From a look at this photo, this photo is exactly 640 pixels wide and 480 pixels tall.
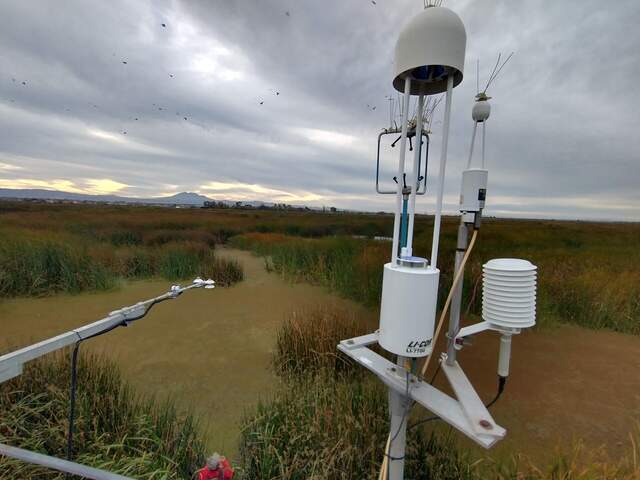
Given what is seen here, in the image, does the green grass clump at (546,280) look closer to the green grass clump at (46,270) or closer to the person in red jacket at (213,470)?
the person in red jacket at (213,470)

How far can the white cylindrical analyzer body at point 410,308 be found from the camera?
1122mm

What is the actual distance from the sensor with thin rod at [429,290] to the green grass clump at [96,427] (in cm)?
123

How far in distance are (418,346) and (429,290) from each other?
238 mm

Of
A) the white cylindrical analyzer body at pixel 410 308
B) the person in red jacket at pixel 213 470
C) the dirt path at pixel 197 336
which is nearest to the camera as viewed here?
the white cylindrical analyzer body at pixel 410 308

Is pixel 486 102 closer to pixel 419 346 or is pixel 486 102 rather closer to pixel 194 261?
pixel 419 346

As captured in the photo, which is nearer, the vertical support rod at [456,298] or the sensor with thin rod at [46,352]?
the sensor with thin rod at [46,352]

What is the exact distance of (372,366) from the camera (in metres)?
1.34

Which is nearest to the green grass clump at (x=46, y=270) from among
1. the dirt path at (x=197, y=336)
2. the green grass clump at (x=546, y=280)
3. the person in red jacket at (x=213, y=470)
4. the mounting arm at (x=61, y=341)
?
the dirt path at (x=197, y=336)

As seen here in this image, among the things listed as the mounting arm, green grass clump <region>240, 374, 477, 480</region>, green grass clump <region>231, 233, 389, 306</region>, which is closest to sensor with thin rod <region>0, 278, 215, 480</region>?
the mounting arm

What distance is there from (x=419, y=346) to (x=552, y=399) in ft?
7.16

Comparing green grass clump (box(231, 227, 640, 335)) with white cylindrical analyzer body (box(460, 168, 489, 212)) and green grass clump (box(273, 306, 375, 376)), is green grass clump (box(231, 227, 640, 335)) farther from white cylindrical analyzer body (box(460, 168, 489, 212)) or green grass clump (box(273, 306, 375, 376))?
white cylindrical analyzer body (box(460, 168, 489, 212))

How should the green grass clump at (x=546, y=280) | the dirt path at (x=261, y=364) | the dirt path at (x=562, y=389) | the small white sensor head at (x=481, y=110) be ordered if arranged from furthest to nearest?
1. the green grass clump at (x=546, y=280)
2. the dirt path at (x=261, y=364)
3. the dirt path at (x=562, y=389)
4. the small white sensor head at (x=481, y=110)

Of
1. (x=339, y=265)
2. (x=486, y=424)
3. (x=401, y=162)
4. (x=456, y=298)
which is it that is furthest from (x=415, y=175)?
(x=339, y=265)

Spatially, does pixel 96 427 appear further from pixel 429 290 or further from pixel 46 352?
pixel 429 290
